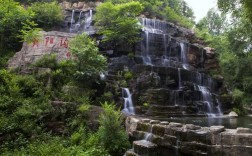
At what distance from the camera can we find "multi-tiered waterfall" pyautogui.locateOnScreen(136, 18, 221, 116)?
15086 mm

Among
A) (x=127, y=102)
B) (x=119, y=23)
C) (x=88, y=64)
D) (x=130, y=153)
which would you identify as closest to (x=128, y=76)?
(x=127, y=102)

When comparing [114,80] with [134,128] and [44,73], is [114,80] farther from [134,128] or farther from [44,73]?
[134,128]

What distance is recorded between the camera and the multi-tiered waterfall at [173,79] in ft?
49.5

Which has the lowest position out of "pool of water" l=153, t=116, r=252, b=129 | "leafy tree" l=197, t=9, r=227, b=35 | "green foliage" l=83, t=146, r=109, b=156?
"green foliage" l=83, t=146, r=109, b=156

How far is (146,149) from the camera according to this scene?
7.24m

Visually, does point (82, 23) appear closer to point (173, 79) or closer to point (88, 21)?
point (88, 21)

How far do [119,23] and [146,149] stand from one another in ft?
46.7

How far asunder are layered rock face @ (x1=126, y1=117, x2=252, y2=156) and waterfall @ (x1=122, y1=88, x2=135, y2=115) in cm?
523

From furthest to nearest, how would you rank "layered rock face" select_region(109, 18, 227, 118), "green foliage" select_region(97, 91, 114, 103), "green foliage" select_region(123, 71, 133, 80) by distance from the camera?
"green foliage" select_region(123, 71, 133, 80) → "layered rock face" select_region(109, 18, 227, 118) → "green foliage" select_region(97, 91, 114, 103)

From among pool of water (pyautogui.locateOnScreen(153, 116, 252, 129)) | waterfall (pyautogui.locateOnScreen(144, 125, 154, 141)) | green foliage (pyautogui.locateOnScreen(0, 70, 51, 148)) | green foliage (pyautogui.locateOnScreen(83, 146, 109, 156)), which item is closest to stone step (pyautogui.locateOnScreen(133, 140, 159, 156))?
waterfall (pyautogui.locateOnScreen(144, 125, 154, 141))

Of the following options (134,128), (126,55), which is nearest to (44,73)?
(134,128)

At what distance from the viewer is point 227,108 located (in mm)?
19172

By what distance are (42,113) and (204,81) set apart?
14.6 m

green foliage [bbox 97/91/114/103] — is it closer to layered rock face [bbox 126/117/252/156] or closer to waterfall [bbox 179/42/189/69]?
layered rock face [bbox 126/117/252/156]
